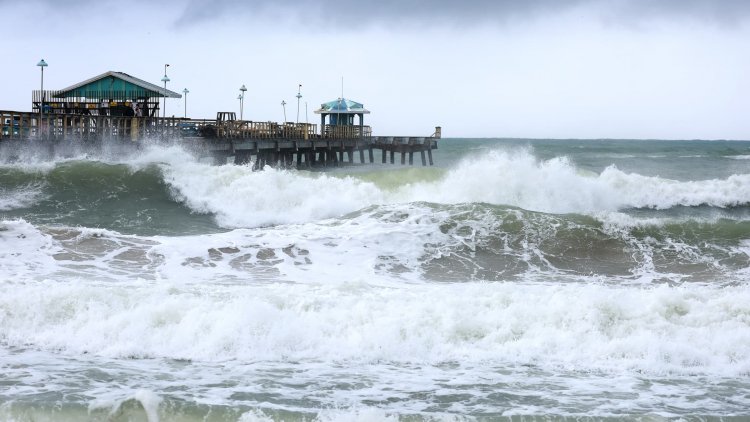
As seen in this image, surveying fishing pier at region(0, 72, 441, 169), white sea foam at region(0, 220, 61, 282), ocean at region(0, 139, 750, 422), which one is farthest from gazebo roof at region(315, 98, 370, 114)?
white sea foam at region(0, 220, 61, 282)

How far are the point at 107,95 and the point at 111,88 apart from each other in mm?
355

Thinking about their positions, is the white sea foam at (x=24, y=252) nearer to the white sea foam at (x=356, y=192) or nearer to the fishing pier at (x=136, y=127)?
the white sea foam at (x=356, y=192)

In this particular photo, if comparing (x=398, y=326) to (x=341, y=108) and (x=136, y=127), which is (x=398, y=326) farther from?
(x=341, y=108)

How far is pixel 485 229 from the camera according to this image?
59.6 ft

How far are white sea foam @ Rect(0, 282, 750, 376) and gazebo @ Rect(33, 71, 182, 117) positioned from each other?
73.4ft

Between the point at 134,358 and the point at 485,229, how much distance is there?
401 inches

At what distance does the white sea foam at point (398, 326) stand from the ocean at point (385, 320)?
3cm

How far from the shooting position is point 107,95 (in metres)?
33.0

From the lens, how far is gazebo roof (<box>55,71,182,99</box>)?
32.6 meters

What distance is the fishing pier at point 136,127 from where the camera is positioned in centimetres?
2755

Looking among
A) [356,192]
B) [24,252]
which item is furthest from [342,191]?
[24,252]

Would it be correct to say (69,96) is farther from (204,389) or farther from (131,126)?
(204,389)

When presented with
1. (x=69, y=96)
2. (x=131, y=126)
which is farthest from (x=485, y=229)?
(x=69, y=96)

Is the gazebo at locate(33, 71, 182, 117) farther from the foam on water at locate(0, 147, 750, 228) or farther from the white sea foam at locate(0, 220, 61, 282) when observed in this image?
the white sea foam at locate(0, 220, 61, 282)
